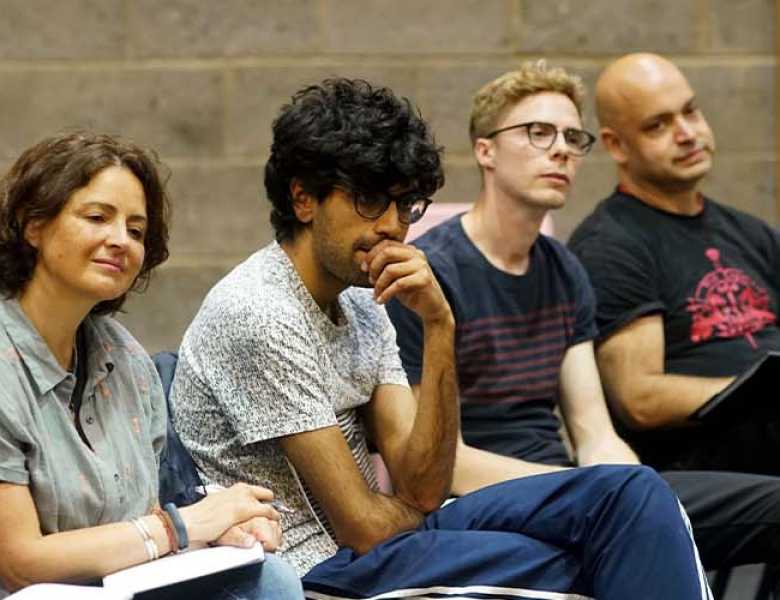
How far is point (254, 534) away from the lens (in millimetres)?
2363

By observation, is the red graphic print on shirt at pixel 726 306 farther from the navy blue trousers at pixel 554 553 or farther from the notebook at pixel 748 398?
the navy blue trousers at pixel 554 553

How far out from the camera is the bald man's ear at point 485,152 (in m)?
3.45

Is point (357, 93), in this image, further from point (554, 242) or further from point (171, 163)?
point (171, 163)

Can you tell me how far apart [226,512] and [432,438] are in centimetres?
47

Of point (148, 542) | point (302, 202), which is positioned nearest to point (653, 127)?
point (302, 202)

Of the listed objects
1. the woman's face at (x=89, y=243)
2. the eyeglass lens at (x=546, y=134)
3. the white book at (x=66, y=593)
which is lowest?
the white book at (x=66, y=593)

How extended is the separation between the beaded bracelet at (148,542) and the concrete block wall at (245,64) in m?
2.13

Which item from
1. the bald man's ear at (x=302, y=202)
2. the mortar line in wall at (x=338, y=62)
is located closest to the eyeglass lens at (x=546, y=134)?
the bald man's ear at (x=302, y=202)

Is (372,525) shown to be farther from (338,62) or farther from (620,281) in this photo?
(338,62)

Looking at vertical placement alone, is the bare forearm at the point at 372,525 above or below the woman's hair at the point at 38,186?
below

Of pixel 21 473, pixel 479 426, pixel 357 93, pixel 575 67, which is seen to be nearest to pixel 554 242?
pixel 479 426

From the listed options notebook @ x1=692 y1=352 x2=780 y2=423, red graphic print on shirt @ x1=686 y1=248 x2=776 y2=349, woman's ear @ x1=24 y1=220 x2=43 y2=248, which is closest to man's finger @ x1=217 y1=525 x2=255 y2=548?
woman's ear @ x1=24 y1=220 x2=43 y2=248

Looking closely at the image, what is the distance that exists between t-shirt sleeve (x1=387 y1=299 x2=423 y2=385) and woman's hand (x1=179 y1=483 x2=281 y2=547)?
0.73 m

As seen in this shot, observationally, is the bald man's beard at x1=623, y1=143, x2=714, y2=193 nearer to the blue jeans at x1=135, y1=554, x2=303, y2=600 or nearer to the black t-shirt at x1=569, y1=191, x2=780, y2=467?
the black t-shirt at x1=569, y1=191, x2=780, y2=467
